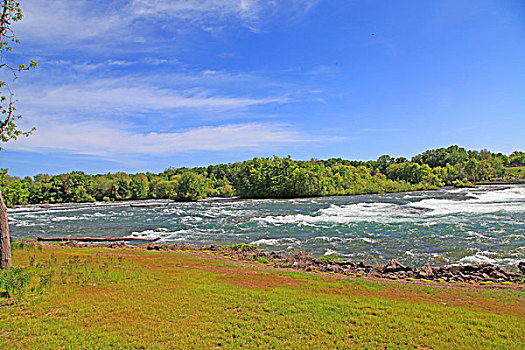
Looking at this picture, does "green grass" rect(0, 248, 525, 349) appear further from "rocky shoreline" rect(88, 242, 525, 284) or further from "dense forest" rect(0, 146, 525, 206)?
"dense forest" rect(0, 146, 525, 206)

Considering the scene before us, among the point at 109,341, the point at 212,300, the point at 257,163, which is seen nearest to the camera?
the point at 109,341

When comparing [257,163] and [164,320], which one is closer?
[164,320]

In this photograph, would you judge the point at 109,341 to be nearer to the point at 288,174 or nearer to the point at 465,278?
the point at 465,278

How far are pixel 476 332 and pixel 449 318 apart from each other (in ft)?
3.37

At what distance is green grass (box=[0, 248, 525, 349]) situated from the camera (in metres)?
7.41

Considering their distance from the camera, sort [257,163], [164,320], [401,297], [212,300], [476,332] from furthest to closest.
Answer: [257,163]
[401,297]
[212,300]
[164,320]
[476,332]

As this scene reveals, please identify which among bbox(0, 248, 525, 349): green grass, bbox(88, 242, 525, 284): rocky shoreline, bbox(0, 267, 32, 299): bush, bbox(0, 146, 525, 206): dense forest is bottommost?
bbox(88, 242, 525, 284): rocky shoreline

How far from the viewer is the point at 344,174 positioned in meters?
121

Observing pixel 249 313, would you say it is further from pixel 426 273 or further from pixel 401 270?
pixel 426 273

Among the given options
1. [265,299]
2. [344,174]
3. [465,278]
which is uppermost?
[344,174]

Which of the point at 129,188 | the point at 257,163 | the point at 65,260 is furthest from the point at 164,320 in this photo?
the point at 129,188

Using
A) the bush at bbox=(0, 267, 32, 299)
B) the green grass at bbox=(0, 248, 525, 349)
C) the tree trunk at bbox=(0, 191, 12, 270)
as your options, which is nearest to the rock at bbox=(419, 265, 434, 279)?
the green grass at bbox=(0, 248, 525, 349)

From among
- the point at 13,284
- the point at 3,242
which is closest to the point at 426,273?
the point at 13,284

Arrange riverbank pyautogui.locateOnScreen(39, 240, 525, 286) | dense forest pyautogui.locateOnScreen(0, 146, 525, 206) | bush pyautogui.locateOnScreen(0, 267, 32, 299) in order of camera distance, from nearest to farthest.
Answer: bush pyautogui.locateOnScreen(0, 267, 32, 299)
riverbank pyautogui.locateOnScreen(39, 240, 525, 286)
dense forest pyautogui.locateOnScreen(0, 146, 525, 206)
